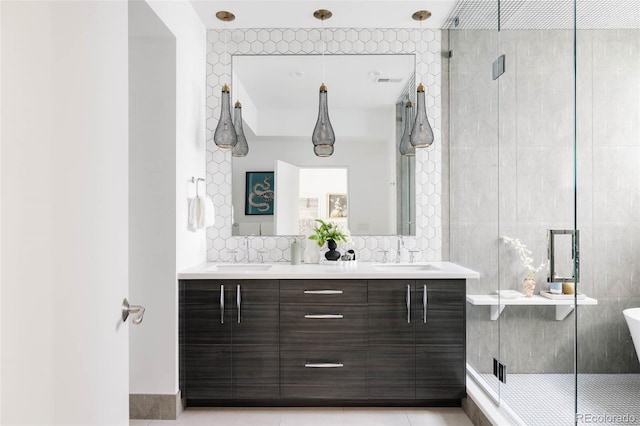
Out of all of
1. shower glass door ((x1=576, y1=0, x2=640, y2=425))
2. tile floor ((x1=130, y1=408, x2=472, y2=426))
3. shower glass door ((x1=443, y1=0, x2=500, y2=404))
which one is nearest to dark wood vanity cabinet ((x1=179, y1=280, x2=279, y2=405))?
tile floor ((x1=130, y1=408, x2=472, y2=426))

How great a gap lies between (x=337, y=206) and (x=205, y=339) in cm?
133

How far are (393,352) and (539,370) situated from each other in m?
0.89

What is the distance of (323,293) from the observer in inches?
104

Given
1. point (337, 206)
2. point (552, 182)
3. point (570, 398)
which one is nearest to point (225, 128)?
point (337, 206)

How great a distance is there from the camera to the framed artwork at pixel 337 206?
3262mm

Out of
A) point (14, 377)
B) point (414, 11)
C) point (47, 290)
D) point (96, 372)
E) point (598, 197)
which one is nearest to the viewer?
point (14, 377)

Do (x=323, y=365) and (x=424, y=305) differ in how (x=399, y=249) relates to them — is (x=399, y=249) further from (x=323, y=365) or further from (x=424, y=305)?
(x=323, y=365)

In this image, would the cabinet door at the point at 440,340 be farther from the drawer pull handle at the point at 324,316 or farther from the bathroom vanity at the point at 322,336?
the drawer pull handle at the point at 324,316

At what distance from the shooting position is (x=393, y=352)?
2639 millimetres

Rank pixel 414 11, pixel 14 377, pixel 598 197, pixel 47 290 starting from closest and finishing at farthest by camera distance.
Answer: pixel 14 377 < pixel 47 290 < pixel 598 197 < pixel 414 11

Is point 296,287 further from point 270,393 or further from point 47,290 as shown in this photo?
point 47,290

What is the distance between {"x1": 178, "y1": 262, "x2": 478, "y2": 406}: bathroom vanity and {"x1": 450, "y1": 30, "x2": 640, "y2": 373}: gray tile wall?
0.83 ft

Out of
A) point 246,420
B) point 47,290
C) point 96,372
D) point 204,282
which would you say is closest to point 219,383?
point 246,420

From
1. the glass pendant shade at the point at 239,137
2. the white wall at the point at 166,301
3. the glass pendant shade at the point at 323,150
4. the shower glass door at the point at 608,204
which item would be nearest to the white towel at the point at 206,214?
the white wall at the point at 166,301
